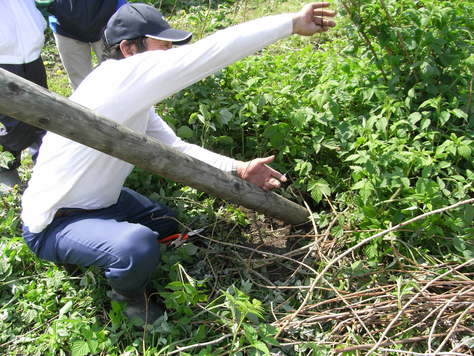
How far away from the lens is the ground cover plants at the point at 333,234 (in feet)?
6.93

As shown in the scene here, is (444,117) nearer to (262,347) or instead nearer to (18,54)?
(262,347)

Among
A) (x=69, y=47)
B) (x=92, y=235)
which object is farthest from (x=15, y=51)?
(x=92, y=235)

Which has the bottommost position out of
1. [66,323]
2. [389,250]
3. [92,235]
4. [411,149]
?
[66,323]

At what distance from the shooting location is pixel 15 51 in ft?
10.0

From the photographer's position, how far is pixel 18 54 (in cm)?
307

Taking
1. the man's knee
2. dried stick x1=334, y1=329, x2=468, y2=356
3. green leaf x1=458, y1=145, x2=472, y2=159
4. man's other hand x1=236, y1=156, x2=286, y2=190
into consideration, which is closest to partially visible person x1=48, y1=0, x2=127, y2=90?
man's other hand x1=236, y1=156, x2=286, y2=190

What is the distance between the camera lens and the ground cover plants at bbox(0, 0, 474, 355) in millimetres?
2111

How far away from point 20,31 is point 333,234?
7.58ft

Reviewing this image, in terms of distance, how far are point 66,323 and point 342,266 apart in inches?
53.6

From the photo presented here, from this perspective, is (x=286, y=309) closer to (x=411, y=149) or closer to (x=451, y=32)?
(x=411, y=149)

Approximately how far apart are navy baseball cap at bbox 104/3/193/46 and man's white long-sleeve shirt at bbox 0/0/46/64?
1.03 metres

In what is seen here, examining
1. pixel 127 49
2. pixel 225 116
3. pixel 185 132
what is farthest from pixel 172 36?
pixel 185 132

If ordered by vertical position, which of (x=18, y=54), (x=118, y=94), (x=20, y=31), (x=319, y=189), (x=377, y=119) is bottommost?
(x=319, y=189)

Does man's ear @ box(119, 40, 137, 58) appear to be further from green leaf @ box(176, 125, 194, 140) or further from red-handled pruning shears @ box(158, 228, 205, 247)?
red-handled pruning shears @ box(158, 228, 205, 247)
